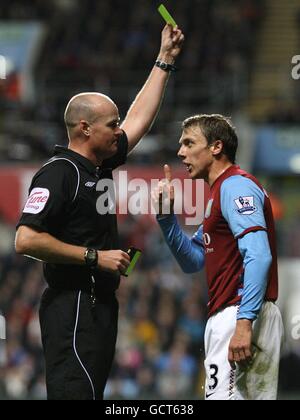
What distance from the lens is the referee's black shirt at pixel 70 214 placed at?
5.71 metres

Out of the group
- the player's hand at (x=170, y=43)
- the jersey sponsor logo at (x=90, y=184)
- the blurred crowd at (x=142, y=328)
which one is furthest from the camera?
the blurred crowd at (x=142, y=328)

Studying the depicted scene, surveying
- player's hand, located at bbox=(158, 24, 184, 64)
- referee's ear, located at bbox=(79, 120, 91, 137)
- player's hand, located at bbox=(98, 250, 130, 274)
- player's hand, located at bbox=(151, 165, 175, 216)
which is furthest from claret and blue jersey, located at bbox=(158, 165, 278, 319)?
player's hand, located at bbox=(158, 24, 184, 64)

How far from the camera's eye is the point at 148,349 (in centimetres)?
1505

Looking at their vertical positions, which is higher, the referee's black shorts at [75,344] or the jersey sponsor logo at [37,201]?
the jersey sponsor logo at [37,201]

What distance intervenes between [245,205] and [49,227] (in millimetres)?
1098

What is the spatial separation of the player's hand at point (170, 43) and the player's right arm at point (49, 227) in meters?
1.34

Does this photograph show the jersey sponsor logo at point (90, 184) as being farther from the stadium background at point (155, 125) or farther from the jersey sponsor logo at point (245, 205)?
the stadium background at point (155, 125)

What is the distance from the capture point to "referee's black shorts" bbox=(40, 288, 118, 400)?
18.9 ft

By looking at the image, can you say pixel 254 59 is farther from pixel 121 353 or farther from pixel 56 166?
pixel 56 166

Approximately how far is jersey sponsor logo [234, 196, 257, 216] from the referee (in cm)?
69

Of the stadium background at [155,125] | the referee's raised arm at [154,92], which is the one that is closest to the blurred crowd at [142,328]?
the stadium background at [155,125]

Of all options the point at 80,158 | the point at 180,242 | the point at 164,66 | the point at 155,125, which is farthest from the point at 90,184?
the point at 155,125

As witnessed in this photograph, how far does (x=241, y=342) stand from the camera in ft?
17.7

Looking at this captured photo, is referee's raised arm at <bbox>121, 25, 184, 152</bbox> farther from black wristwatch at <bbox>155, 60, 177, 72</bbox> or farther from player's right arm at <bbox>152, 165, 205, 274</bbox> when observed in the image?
player's right arm at <bbox>152, 165, 205, 274</bbox>
